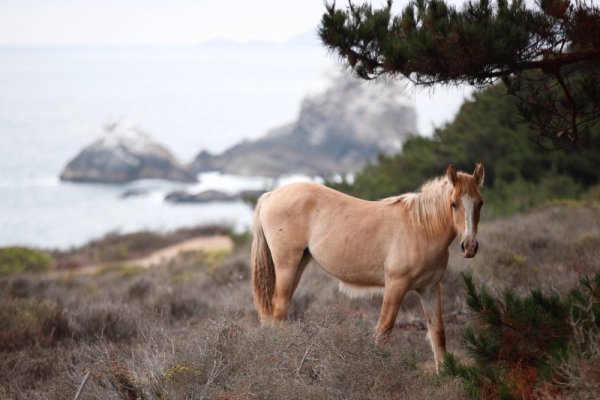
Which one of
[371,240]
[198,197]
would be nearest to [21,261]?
[371,240]

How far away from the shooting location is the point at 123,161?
180 feet

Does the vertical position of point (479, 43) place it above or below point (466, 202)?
above

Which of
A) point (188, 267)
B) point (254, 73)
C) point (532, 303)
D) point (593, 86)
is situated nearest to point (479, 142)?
point (188, 267)

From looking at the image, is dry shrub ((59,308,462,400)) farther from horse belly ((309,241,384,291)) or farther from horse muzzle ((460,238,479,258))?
horse belly ((309,241,384,291))

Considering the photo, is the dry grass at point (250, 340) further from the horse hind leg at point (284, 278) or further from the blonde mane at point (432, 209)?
the blonde mane at point (432, 209)

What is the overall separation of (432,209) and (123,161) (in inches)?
2017

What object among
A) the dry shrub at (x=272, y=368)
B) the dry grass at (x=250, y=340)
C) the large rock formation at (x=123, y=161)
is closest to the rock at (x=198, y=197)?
the large rock formation at (x=123, y=161)

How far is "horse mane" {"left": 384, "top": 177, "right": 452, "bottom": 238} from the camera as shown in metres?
5.92

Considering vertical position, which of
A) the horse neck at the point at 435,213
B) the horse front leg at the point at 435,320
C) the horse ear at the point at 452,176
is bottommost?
the horse front leg at the point at 435,320

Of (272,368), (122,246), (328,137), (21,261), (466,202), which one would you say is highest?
(466,202)

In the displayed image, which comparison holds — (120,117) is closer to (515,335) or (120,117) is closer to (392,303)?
(392,303)

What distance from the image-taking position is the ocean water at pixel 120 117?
4156cm

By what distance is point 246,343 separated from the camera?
4.61 meters

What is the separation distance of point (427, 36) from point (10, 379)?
444cm
